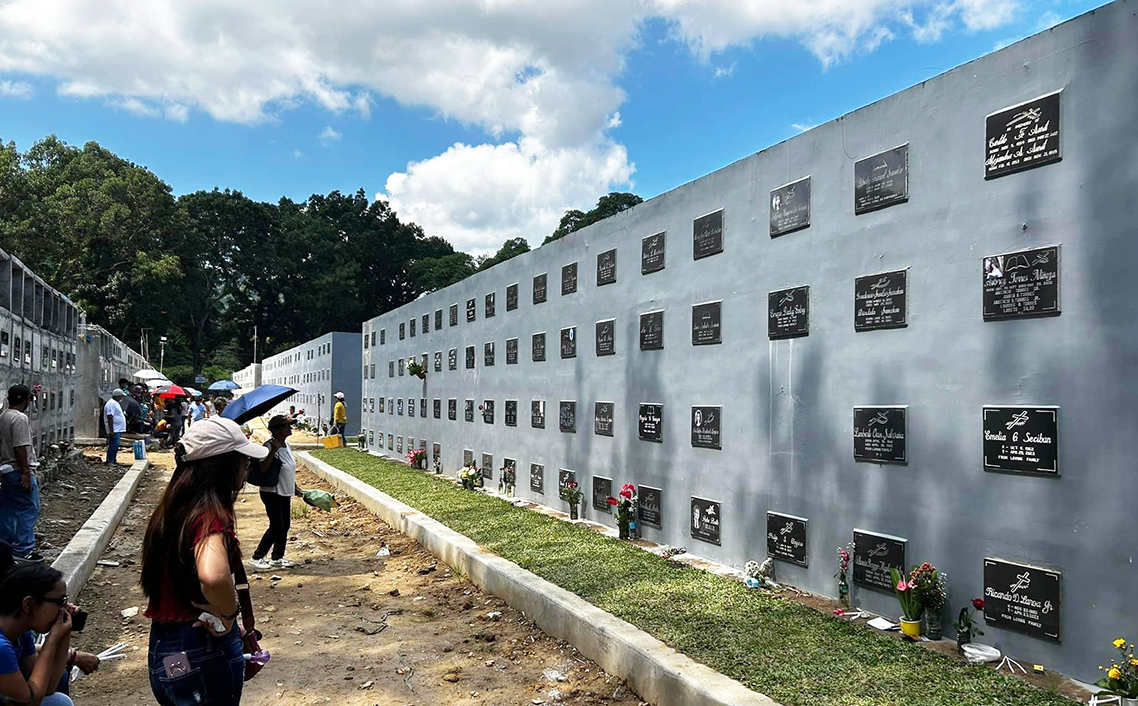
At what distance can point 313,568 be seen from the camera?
8.03m

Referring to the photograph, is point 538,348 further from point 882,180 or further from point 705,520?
point 882,180

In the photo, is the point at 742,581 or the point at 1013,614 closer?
the point at 1013,614

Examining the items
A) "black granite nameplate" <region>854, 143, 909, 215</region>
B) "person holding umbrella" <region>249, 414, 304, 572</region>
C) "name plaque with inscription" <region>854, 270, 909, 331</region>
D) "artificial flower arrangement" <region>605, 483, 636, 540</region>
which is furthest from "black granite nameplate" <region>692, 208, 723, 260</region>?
"person holding umbrella" <region>249, 414, 304, 572</region>

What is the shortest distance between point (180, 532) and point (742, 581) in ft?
15.4

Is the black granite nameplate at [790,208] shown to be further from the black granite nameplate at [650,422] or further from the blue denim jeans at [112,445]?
the blue denim jeans at [112,445]

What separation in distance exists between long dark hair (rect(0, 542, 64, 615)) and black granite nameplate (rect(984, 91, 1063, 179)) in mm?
5072

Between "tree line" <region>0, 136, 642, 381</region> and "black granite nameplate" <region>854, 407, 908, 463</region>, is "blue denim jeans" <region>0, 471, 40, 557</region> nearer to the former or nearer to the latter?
"black granite nameplate" <region>854, 407, 908, 463</region>

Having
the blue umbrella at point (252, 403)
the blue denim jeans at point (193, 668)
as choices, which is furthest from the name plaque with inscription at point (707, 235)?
the blue denim jeans at point (193, 668)

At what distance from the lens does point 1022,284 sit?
4.36 meters

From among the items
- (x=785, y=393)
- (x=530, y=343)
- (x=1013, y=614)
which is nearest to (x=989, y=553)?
(x=1013, y=614)

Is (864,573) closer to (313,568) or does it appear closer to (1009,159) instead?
(1009,159)

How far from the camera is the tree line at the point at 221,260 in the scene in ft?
122

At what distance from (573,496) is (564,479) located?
76cm

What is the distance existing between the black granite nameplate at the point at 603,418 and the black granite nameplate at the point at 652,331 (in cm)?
102
